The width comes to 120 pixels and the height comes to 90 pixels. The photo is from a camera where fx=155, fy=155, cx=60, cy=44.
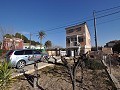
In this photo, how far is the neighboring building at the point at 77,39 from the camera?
3616cm

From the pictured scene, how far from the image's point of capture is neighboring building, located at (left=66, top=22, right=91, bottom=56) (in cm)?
3616

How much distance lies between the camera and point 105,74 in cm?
1138

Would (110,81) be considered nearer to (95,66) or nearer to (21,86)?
(95,66)

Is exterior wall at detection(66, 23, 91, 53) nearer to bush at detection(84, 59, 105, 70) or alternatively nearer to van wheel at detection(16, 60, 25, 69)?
bush at detection(84, 59, 105, 70)

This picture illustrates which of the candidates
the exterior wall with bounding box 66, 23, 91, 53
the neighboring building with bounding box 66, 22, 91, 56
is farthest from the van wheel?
the exterior wall with bounding box 66, 23, 91, 53

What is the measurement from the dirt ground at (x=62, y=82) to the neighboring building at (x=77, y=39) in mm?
24031

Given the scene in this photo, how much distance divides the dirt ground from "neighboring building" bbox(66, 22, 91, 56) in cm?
2403

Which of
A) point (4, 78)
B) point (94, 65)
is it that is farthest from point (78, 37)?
point (4, 78)

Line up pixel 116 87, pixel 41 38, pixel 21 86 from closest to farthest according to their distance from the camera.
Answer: pixel 116 87 < pixel 21 86 < pixel 41 38

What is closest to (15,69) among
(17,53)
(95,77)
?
(17,53)

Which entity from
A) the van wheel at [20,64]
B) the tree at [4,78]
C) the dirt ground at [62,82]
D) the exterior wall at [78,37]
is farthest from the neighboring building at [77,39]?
the tree at [4,78]

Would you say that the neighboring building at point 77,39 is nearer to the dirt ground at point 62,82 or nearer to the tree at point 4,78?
the dirt ground at point 62,82

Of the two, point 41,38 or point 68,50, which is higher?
point 41,38

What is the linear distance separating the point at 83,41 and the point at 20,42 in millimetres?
23533
